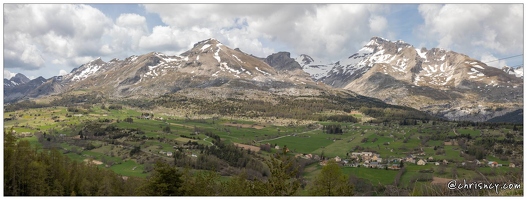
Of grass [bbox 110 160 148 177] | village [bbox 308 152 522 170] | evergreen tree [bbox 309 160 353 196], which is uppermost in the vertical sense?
evergreen tree [bbox 309 160 353 196]

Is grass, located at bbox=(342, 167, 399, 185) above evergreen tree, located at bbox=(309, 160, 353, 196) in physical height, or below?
below

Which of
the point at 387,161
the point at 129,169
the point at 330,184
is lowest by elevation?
the point at 129,169

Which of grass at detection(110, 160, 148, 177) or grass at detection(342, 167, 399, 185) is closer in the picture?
Answer: grass at detection(110, 160, 148, 177)

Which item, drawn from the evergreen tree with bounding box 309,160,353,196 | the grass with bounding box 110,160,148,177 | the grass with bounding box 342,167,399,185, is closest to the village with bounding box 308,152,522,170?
the grass with bounding box 342,167,399,185

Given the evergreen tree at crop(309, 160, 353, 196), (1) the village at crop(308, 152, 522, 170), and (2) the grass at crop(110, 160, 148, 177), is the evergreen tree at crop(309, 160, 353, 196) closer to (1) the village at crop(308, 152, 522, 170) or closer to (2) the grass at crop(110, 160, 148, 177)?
(2) the grass at crop(110, 160, 148, 177)

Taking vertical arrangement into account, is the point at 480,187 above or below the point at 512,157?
above

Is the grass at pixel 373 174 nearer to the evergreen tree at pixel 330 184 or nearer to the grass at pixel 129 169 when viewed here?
the grass at pixel 129 169

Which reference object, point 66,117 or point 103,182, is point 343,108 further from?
point 103,182

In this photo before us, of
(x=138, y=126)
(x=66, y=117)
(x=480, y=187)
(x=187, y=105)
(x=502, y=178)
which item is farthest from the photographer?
(x=187, y=105)

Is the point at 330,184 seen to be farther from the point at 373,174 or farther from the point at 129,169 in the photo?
the point at 129,169

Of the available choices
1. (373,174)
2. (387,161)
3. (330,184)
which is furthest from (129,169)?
(387,161)

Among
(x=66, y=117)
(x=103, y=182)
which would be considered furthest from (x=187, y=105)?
(x=103, y=182)
